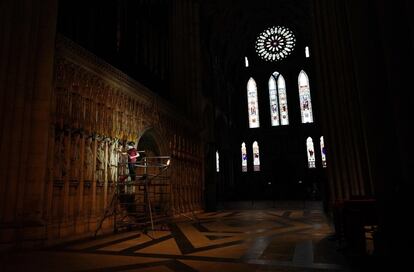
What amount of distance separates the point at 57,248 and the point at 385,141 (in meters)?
4.85

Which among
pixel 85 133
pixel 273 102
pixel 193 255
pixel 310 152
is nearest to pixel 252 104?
pixel 273 102

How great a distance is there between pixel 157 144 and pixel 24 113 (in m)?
5.50

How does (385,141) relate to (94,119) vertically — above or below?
below

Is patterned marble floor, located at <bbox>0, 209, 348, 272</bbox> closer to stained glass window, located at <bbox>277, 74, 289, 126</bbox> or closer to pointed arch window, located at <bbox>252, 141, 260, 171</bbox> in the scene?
pointed arch window, located at <bbox>252, 141, 260, 171</bbox>

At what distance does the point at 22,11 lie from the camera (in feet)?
17.7

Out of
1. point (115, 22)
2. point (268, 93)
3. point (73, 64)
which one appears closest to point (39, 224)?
point (73, 64)

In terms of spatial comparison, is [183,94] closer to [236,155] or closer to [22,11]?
[22,11]

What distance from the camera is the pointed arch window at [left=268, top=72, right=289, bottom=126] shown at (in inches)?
1191

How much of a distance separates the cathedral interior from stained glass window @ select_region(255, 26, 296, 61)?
55.0ft

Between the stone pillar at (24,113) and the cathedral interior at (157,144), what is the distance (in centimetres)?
2

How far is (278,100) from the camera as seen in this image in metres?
30.4

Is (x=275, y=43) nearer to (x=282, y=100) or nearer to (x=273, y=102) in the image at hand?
(x=282, y=100)

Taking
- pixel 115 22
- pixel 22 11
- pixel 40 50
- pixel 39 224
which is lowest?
pixel 39 224

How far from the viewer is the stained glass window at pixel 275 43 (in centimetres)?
3014
